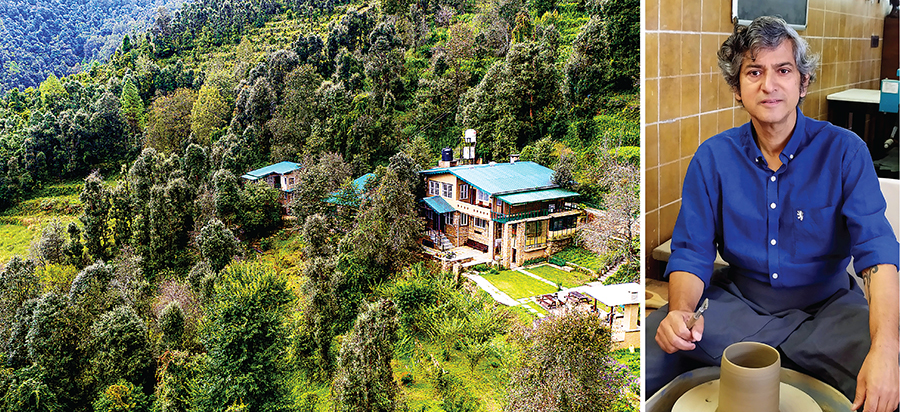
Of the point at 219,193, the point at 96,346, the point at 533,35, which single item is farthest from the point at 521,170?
the point at 96,346

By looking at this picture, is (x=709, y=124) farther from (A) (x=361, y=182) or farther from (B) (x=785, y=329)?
(A) (x=361, y=182)

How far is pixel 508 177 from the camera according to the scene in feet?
10.3

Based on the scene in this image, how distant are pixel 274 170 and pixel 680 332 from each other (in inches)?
120

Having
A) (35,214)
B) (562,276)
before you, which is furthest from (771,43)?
(35,214)

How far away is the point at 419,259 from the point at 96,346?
2.70m

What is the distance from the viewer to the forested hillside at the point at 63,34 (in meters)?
4.48

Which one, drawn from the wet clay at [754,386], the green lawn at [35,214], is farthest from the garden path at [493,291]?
the green lawn at [35,214]

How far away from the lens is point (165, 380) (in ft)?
13.1

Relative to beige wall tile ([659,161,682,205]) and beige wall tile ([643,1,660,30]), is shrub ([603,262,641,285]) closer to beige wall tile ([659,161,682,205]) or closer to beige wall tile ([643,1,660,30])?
beige wall tile ([659,161,682,205])

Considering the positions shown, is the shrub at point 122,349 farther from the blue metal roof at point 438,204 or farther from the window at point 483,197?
the window at point 483,197

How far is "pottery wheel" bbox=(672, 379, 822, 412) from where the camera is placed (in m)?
1.12

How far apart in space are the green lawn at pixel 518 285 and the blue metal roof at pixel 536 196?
0.46 m

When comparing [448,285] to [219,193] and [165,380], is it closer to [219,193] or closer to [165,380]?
[219,193]

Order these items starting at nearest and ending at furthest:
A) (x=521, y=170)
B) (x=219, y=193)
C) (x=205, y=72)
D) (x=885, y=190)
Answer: (x=885, y=190) < (x=521, y=170) < (x=219, y=193) < (x=205, y=72)
